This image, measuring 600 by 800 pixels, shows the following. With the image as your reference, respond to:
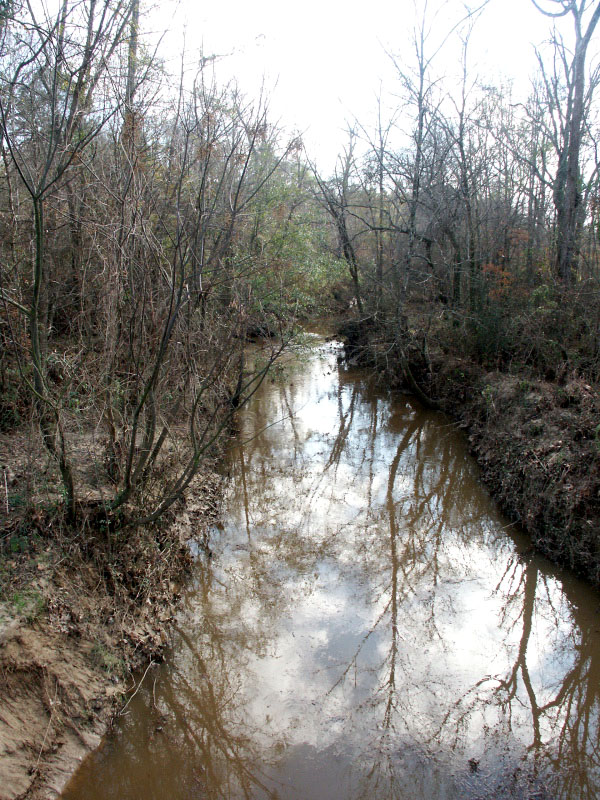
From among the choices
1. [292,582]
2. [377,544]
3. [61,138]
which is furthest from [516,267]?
[61,138]

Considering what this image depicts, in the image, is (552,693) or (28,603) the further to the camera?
(552,693)

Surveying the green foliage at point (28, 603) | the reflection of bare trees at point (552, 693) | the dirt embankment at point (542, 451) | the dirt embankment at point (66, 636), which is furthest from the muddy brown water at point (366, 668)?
the green foliage at point (28, 603)

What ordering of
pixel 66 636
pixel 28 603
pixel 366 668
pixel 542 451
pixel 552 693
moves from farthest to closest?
pixel 542 451 < pixel 366 668 < pixel 552 693 < pixel 66 636 < pixel 28 603

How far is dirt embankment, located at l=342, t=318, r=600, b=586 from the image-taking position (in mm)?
6520

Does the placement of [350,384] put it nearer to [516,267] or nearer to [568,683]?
[516,267]

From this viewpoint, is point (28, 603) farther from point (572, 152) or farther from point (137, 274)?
point (572, 152)

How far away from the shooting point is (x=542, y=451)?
7707 millimetres

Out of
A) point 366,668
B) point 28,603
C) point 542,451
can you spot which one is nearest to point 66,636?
point 28,603

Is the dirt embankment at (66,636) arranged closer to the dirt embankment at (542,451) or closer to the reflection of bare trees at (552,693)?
the reflection of bare trees at (552,693)

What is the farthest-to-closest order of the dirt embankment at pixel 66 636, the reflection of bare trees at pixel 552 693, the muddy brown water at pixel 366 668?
the reflection of bare trees at pixel 552 693, the muddy brown water at pixel 366 668, the dirt embankment at pixel 66 636

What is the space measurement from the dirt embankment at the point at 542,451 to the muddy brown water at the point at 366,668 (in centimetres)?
38

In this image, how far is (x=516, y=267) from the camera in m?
12.3

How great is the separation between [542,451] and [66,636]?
6.27 meters

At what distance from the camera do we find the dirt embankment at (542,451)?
652 centimetres
